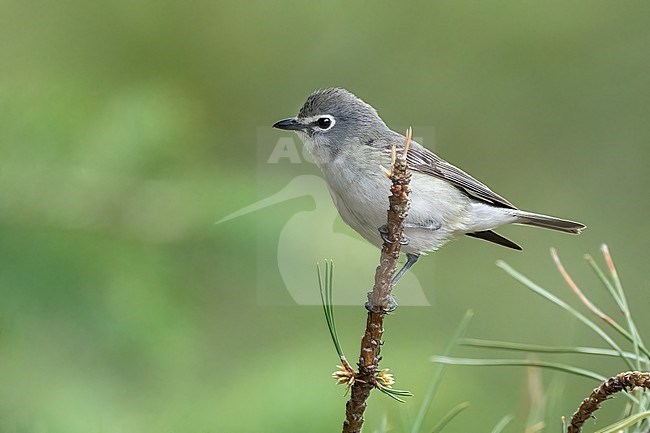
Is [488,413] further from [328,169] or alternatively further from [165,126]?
[165,126]

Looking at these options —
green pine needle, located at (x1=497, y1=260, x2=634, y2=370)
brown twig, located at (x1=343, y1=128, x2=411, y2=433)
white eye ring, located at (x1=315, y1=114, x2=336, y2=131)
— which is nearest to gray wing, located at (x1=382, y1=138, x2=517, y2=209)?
white eye ring, located at (x1=315, y1=114, x2=336, y2=131)

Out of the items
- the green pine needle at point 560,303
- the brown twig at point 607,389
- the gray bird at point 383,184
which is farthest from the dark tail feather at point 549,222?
the brown twig at point 607,389

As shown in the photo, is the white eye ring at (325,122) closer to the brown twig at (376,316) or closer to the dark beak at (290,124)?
the dark beak at (290,124)

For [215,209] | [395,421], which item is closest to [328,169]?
[215,209]

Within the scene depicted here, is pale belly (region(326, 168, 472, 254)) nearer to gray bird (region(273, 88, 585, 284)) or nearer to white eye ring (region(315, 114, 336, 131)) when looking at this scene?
gray bird (region(273, 88, 585, 284))

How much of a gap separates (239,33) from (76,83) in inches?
80.0

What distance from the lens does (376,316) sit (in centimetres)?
143

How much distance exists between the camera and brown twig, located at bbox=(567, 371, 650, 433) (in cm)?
134

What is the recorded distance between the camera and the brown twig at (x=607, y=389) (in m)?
1.34

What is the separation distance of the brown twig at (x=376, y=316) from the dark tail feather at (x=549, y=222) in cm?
129

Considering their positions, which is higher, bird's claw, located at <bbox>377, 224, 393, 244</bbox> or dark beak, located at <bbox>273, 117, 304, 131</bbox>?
dark beak, located at <bbox>273, 117, 304, 131</bbox>

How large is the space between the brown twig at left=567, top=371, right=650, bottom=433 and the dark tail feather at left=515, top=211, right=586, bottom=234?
4.21ft

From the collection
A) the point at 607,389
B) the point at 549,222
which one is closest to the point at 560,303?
the point at 607,389

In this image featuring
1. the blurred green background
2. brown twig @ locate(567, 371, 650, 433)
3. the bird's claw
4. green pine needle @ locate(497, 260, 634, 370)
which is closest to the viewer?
brown twig @ locate(567, 371, 650, 433)
